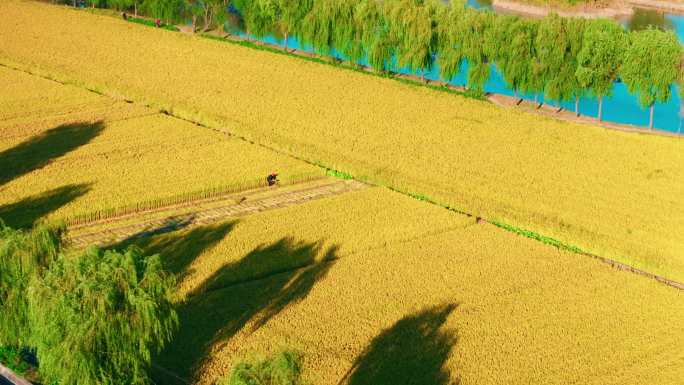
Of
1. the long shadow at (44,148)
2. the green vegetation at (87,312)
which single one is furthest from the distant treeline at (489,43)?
the green vegetation at (87,312)

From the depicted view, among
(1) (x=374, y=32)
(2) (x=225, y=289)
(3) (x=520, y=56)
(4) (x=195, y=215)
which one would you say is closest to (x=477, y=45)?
(3) (x=520, y=56)

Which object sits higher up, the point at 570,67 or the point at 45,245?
the point at 570,67

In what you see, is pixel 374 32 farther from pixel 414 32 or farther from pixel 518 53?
pixel 518 53

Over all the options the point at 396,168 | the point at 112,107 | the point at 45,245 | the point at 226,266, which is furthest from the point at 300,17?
the point at 45,245

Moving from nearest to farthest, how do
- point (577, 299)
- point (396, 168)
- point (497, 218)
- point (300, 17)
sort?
1. point (577, 299)
2. point (497, 218)
3. point (396, 168)
4. point (300, 17)

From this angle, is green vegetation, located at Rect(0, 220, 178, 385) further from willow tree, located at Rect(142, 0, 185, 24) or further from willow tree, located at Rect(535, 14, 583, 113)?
willow tree, located at Rect(142, 0, 185, 24)

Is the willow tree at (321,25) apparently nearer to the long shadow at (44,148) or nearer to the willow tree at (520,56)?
the willow tree at (520,56)

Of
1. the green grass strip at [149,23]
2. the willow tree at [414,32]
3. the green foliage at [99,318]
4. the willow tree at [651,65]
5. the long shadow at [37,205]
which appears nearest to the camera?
the green foliage at [99,318]

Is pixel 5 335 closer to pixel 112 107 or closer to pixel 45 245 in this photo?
pixel 45 245
